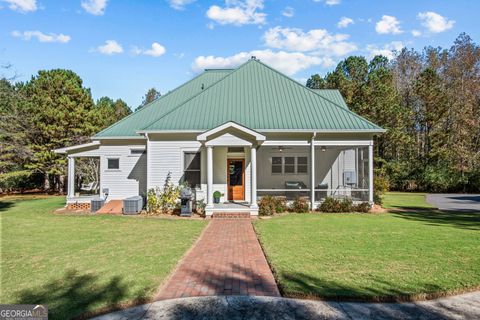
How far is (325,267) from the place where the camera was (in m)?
6.52

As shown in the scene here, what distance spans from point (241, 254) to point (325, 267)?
7.14 ft

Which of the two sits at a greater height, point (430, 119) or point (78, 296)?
point (430, 119)

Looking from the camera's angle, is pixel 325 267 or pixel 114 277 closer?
pixel 114 277

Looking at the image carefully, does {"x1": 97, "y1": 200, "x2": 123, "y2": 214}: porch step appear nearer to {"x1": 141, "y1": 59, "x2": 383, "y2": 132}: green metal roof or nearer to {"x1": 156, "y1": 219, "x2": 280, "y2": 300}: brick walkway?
{"x1": 141, "y1": 59, "x2": 383, "y2": 132}: green metal roof

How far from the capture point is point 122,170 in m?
17.4

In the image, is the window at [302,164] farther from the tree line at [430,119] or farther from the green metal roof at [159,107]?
the tree line at [430,119]

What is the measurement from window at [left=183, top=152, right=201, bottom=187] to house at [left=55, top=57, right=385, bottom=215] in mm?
52

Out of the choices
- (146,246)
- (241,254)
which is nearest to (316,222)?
(241,254)

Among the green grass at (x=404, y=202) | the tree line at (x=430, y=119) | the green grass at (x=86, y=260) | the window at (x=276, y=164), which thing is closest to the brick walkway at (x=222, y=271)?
the green grass at (x=86, y=260)

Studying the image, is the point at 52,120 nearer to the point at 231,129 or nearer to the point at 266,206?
the point at 231,129

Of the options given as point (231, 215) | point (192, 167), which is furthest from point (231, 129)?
point (231, 215)

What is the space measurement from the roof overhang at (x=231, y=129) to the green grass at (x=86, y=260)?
3853mm

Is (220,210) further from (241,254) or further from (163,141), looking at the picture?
(241,254)

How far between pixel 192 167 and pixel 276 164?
5545mm
